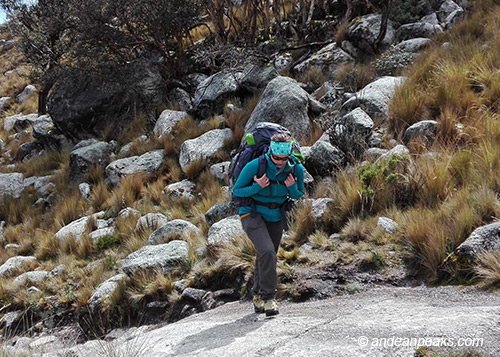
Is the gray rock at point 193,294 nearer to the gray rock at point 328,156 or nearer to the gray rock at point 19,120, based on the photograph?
the gray rock at point 328,156

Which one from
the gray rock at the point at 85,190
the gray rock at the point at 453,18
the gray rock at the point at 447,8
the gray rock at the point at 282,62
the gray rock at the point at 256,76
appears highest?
the gray rock at the point at 447,8

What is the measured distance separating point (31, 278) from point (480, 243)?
265 inches

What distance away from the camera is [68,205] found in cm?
964

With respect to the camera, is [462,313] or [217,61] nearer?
[462,313]

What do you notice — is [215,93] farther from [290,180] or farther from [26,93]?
[26,93]

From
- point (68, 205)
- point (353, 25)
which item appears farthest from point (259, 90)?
point (68, 205)

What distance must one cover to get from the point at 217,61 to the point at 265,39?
1.52 m

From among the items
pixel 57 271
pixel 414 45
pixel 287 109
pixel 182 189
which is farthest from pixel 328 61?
pixel 57 271

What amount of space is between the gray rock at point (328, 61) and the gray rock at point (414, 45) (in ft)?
3.77

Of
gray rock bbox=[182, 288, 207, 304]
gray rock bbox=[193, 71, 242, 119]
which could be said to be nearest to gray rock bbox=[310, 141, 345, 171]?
gray rock bbox=[182, 288, 207, 304]

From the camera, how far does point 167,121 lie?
37.0 ft

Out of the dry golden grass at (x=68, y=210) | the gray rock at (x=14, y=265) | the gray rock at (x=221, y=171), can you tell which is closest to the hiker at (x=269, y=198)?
the gray rock at (x=221, y=171)

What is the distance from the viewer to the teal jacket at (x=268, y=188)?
407 cm

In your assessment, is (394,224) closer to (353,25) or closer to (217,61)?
(353,25)
